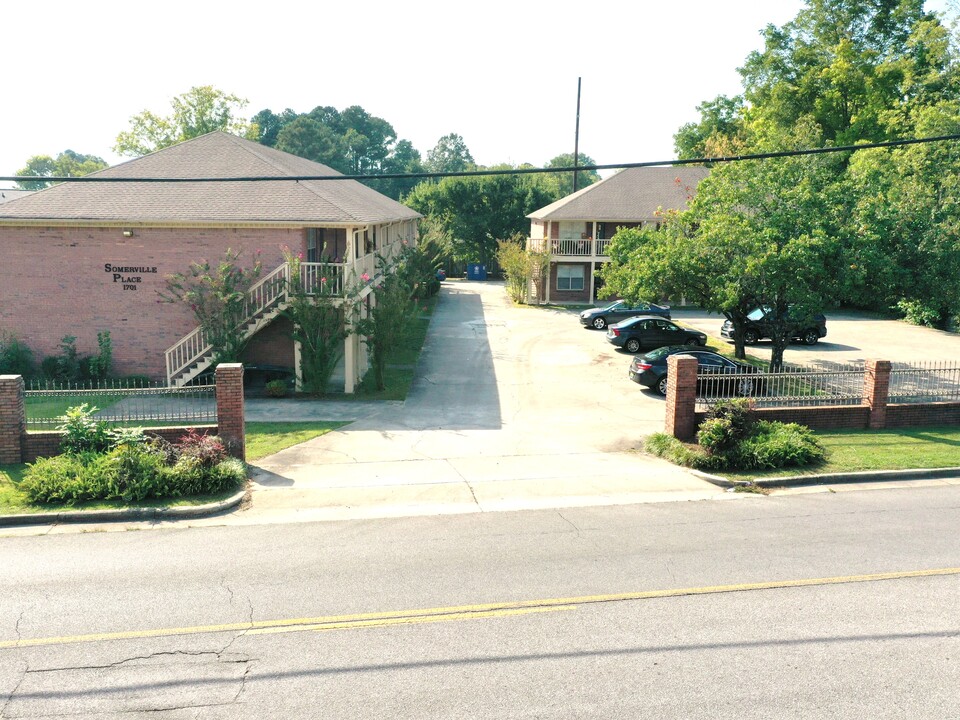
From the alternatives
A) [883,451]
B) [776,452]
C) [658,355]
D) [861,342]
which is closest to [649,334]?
[658,355]

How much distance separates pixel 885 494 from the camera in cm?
1467

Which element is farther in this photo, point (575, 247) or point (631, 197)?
point (631, 197)

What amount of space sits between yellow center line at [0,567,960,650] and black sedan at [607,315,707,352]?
65.6ft

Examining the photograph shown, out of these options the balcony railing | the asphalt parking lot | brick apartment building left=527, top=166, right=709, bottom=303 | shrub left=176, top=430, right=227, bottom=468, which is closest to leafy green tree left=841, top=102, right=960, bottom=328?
the asphalt parking lot

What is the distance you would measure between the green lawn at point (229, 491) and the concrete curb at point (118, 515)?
0.60 feet

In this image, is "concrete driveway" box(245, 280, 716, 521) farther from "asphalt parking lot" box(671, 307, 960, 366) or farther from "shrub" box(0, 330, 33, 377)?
"shrub" box(0, 330, 33, 377)

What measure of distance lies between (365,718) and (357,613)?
2152 mm

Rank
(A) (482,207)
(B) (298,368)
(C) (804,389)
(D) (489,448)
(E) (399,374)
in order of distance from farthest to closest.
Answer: (A) (482,207) < (E) (399,374) < (B) (298,368) < (C) (804,389) < (D) (489,448)

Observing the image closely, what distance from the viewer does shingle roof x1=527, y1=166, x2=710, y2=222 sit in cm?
4356

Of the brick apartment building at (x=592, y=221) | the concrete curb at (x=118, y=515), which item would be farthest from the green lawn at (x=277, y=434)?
the brick apartment building at (x=592, y=221)

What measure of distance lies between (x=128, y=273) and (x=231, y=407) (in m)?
11.0

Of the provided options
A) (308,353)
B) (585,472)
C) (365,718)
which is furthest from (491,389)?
(365,718)

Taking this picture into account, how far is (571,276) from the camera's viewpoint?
45125 mm

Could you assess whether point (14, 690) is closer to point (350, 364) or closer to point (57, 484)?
point (57, 484)
